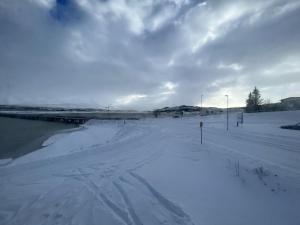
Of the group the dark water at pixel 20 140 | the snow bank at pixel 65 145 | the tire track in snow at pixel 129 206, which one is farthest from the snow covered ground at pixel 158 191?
the dark water at pixel 20 140

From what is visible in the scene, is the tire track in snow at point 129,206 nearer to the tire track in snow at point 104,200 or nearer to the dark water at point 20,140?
the tire track in snow at point 104,200

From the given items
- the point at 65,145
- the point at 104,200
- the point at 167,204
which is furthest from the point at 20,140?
the point at 167,204

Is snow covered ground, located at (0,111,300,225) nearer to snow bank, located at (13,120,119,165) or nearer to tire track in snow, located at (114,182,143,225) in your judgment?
tire track in snow, located at (114,182,143,225)

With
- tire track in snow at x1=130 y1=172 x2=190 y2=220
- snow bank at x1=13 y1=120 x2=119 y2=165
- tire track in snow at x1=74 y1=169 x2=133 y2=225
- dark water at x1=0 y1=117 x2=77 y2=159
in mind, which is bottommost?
dark water at x1=0 y1=117 x2=77 y2=159

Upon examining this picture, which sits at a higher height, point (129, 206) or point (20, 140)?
point (129, 206)

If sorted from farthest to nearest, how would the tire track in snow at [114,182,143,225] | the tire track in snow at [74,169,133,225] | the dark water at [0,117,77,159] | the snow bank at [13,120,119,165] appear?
1. the dark water at [0,117,77,159]
2. the snow bank at [13,120,119,165]
3. the tire track in snow at [74,169,133,225]
4. the tire track in snow at [114,182,143,225]

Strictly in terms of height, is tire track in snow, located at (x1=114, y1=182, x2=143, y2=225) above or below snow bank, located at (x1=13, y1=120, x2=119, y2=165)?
above

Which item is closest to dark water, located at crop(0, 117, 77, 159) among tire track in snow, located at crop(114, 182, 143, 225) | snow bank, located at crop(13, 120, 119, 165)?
snow bank, located at crop(13, 120, 119, 165)

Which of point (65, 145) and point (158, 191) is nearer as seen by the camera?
point (158, 191)

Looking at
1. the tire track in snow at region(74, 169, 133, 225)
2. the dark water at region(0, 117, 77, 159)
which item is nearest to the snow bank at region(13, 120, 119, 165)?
the dark water at region(0, 117, 77, 159)

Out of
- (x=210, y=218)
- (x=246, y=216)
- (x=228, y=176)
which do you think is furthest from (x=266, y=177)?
(x=210, y=218)

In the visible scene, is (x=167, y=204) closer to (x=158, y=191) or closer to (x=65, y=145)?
(x=158, y=191)

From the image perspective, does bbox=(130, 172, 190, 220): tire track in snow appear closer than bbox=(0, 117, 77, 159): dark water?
Yes

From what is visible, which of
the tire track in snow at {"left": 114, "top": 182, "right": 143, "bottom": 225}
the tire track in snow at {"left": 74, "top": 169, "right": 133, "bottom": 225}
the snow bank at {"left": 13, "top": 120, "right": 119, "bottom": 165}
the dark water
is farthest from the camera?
the dark water
